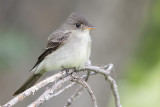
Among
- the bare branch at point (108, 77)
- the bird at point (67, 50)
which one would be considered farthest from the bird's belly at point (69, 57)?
the bare branch at point (108, 77)

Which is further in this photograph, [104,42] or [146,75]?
[104,42]

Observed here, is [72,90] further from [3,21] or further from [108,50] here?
[3,21]

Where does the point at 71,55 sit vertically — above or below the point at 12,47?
below

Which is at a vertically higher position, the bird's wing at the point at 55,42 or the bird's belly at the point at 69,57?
the bird's wing at the point at 55,42

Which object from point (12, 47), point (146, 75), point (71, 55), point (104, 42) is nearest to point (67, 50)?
point (71, 55)

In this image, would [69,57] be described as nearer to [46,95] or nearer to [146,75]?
[146,75]

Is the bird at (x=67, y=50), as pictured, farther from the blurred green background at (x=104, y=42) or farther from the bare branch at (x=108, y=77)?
the bare branch at (x=108, y=77)
